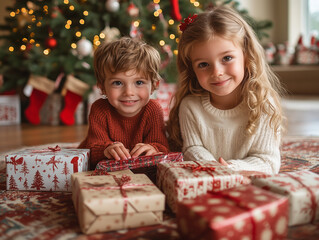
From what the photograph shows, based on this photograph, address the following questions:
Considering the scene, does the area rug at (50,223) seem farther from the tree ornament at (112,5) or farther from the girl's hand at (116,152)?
the tree ornament at (112,5)

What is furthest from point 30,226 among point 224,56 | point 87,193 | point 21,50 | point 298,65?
point 298,65

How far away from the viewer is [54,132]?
8.26 ft

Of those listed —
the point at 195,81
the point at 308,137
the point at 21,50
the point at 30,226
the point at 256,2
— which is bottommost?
the point at 30,226

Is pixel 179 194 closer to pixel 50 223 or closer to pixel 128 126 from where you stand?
pixel 50 223

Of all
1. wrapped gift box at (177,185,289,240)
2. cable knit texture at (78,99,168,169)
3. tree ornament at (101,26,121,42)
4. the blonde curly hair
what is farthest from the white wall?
wrapped gift box at (177,185,289,240)

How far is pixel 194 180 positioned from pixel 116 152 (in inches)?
14.8

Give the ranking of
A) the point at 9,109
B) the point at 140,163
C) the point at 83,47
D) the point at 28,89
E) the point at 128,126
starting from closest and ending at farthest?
1. the point at 140,163
2. the point at 128,126
3. the point at 83,47
4. the point at 28,89
5. the point at 9,109

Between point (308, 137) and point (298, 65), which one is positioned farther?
point (298, 65)

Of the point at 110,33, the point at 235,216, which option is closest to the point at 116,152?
the point at 235,216

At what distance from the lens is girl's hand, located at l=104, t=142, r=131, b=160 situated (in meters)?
1.20

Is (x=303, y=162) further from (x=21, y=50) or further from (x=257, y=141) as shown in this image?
(x=21, y=50)

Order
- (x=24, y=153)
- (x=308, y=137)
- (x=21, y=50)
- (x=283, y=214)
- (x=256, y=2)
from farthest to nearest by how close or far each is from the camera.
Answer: (x=256, y=2)
(x=21, y=50)
(x=308, y=137)
(x=24, y=153)
(x=283, y=214)

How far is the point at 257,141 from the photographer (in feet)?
4.30

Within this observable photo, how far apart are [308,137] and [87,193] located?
62.3 inches
